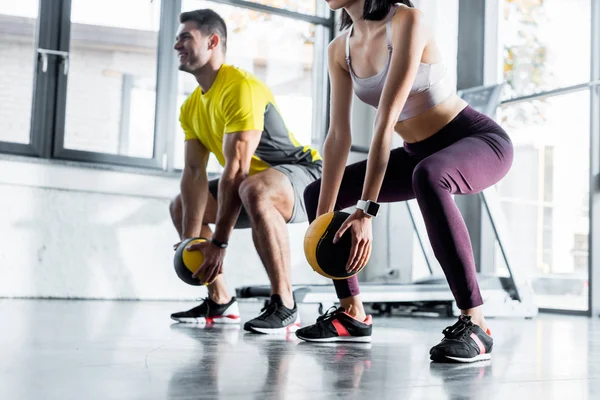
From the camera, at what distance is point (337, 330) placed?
7.11 feet

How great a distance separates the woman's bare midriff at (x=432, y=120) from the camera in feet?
6.65

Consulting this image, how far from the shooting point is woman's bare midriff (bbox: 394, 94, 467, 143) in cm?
203

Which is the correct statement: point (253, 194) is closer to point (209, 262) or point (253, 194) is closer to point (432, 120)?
point (209, 262)

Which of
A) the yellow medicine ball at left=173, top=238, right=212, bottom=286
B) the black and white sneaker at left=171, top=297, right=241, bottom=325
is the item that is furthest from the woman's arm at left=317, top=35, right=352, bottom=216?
the black and white sneaker at left=171, top=297, right=241, bottom=325

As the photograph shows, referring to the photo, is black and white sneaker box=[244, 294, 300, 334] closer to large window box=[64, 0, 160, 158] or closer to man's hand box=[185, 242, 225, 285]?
man's hand box=[185, 242, 225, 285]

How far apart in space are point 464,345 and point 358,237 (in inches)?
14.7

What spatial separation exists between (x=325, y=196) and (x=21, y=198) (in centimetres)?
255

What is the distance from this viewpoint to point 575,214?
4.30 m

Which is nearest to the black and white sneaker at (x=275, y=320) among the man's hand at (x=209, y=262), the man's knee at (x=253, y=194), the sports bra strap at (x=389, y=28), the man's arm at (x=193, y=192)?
the man's hand at (x=209, y=262)

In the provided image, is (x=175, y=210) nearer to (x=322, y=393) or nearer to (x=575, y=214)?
(x=322, y=393)

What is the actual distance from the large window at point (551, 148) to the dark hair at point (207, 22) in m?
2.24

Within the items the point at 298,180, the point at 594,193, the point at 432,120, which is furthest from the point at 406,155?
the point at 594,193

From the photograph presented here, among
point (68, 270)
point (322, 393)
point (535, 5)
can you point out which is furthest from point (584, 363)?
point (535, 5)

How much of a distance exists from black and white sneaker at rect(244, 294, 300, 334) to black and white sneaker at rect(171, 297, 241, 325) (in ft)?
1.23
